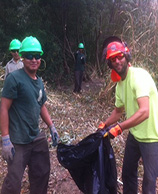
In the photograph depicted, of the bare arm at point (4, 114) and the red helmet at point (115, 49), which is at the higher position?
the red helmet at point (115, 49)

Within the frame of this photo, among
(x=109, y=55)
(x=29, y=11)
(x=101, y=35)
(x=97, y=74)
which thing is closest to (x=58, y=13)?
(x=29, y=11)

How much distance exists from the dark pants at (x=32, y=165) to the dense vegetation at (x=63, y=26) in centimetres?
636

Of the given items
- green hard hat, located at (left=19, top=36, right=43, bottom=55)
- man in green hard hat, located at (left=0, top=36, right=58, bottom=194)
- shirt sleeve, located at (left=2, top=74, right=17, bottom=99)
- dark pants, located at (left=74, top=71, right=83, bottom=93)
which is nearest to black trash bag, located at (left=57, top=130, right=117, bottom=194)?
man in green hard hat, located at (left=0, top=36, right=58, bottom=194)

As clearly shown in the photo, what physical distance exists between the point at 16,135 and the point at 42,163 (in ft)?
1.57

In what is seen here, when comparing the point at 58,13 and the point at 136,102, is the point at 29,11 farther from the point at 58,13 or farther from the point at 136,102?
the point at 136,102

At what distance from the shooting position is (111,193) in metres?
2.15

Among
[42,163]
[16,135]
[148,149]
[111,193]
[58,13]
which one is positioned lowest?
[111,193]

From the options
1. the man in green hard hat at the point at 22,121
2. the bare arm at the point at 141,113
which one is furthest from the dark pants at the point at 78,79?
the bare arm at the point at 141,113

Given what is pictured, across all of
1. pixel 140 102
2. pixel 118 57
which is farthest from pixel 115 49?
pixel 140 102

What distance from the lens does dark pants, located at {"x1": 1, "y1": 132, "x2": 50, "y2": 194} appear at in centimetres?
221

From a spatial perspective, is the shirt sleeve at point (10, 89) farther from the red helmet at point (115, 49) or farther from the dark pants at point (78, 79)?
the dark pants at point (78, 79)

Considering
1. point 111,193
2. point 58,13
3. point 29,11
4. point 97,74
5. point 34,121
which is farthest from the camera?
point 97,74

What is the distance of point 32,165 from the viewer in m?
2.47

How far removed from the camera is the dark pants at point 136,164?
217 cm
